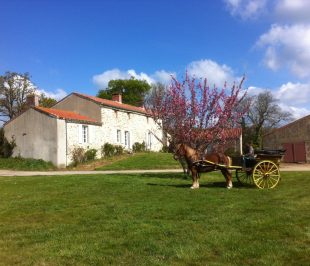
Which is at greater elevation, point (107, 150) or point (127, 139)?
point (127, 139)

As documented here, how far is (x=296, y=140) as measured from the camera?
4066 cm

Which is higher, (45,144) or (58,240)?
(45,144)

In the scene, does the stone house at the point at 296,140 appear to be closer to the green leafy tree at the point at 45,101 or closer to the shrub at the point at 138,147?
the shrub at the point at 138,147

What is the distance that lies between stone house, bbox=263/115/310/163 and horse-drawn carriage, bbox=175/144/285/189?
2684cm

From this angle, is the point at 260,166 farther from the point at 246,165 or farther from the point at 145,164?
the point at 145,164

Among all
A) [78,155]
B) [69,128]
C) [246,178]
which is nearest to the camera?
[246,178]

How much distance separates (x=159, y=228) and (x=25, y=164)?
25040 mm

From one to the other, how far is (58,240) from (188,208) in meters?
3.59

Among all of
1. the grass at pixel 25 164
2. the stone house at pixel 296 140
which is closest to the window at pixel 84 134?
the grass at pixel 25 164

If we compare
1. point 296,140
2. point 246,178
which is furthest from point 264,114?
point 246,178

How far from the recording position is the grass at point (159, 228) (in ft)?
19.1

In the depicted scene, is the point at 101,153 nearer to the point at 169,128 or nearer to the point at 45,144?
the point at 45,144

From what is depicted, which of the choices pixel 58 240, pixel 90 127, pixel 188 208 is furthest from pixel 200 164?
pixel 90 127

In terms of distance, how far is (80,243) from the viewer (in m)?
6.69
